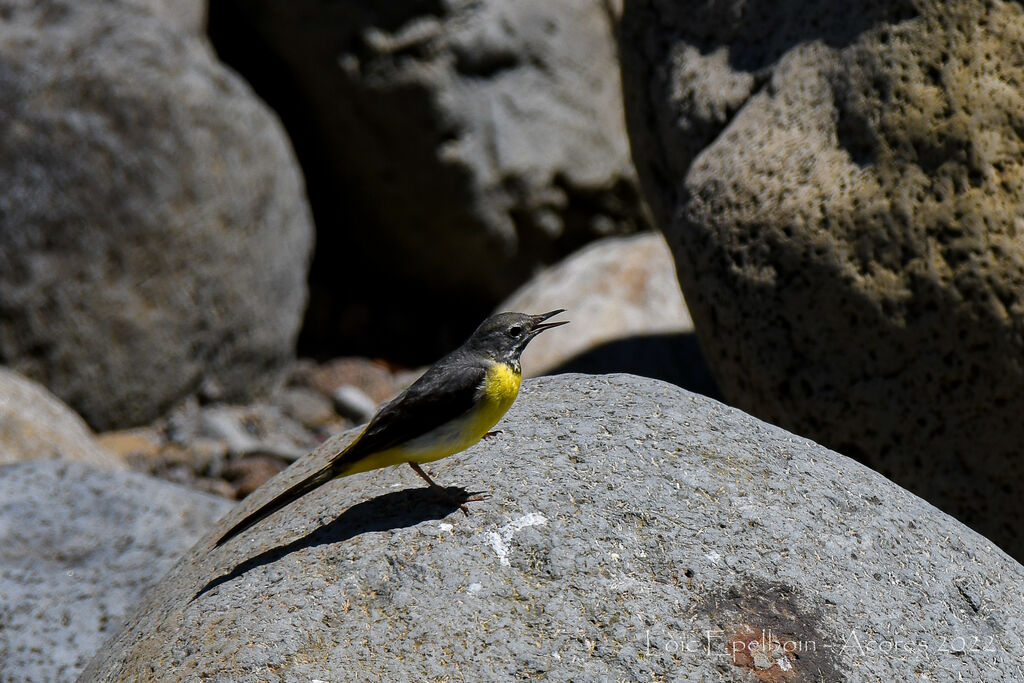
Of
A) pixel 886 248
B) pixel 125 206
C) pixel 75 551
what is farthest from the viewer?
pixel 125 206

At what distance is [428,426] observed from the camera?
13.7 ft

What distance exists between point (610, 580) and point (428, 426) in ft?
3.07

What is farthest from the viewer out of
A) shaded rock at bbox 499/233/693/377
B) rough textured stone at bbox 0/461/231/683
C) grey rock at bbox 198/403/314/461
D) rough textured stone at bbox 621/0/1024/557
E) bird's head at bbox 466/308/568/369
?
grey rock at bbox 198/403/314/461

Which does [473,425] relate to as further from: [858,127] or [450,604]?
[858,127]

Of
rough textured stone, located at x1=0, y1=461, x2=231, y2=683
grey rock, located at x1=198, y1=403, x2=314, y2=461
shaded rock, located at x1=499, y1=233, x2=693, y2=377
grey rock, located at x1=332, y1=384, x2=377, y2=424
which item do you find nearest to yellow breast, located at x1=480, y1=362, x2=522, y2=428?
rough textured stone, located at x1=0, y1=461, x2=231, y2=683

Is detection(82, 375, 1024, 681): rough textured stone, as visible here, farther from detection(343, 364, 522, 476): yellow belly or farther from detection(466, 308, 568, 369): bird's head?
detection(466, 308, 568, 369): bird's head

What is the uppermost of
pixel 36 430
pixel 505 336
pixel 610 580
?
pixel 505 336

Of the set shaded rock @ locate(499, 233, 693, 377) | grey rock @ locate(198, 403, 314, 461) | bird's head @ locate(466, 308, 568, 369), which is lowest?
grey rock @ locate(198, 403, 314, 461)

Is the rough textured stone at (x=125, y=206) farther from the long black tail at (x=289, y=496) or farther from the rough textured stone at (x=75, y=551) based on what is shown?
Result: the long black tail at (x=289, y=496)

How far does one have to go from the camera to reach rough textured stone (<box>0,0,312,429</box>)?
8.35 metres

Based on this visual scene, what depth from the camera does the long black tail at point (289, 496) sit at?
418 centimetres

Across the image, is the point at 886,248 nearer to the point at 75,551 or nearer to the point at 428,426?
the point at 428,426

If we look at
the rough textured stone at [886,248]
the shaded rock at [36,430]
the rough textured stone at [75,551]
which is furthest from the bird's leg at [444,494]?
the shaded rock at [36,430]

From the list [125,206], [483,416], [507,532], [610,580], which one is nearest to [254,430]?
[125,206]
